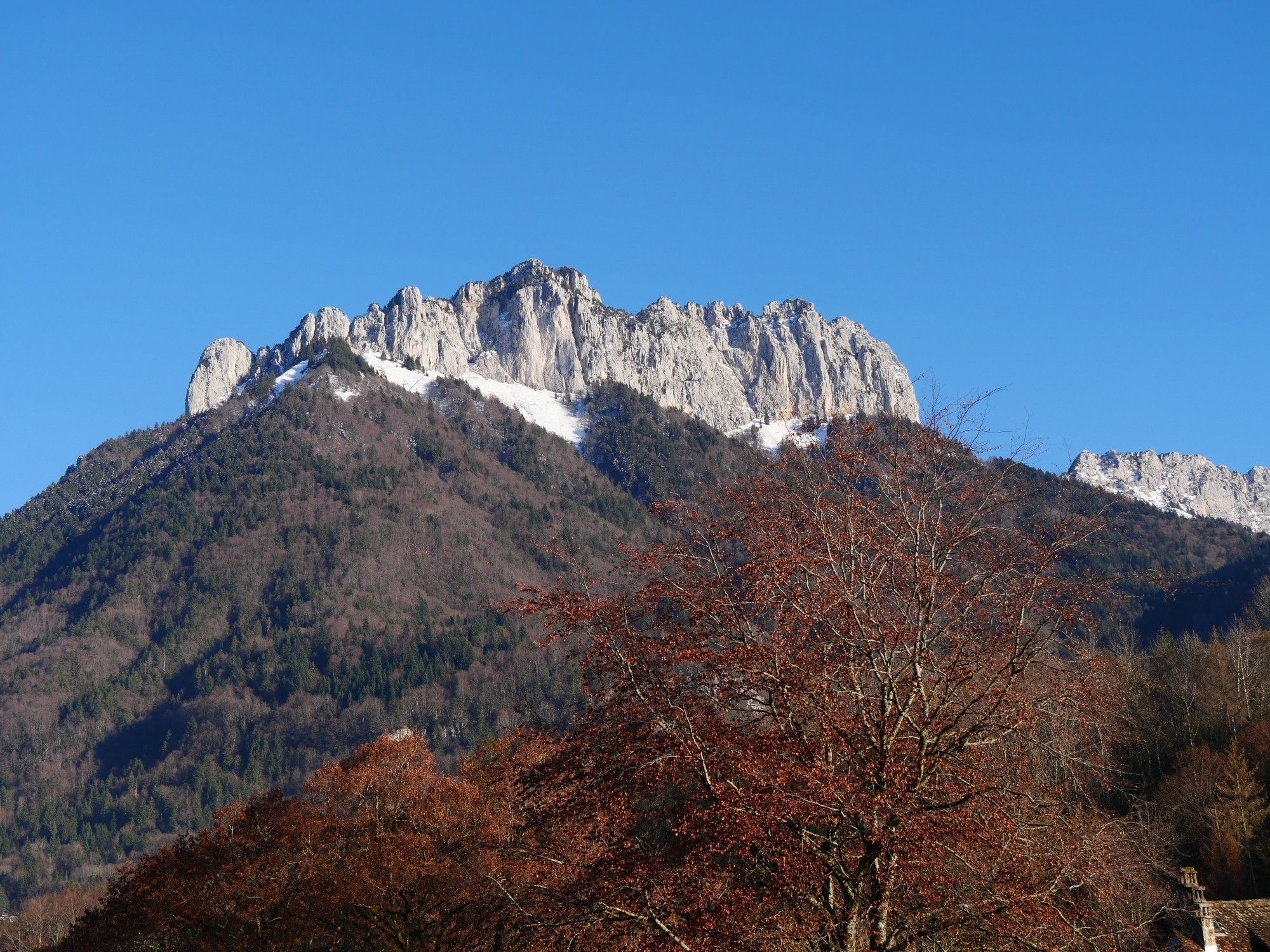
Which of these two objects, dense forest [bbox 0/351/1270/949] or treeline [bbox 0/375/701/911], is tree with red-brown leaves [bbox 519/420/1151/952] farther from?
treeline [bbox 0/375/701/911]

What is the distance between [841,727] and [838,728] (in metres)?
0.05

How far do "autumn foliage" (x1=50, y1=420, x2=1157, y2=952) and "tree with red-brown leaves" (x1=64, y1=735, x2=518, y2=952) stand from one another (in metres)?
10.3

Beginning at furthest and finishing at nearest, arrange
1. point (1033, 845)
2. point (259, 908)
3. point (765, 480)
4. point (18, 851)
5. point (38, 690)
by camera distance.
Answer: point (38, 690) < point (18, 851) < point (259, 908) < point (765, 480) < point (1033, 845)

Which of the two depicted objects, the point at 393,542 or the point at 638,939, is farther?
the point at 393,542

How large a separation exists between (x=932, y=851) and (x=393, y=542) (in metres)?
177

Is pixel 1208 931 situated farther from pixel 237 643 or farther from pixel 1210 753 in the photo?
pixel 237 643

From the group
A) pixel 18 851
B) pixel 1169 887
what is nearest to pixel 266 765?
pixel 18 851

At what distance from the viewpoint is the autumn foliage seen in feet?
33.1

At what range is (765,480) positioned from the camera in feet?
42.8

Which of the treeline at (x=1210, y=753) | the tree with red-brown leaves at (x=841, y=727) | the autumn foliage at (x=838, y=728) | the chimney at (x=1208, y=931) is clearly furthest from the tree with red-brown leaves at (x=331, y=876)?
the treeline at (x=1210, y=753)

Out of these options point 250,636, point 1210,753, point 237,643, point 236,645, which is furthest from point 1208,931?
point 237,643

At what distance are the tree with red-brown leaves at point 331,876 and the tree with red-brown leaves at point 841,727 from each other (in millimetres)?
10428

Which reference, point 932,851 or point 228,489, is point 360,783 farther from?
point 228,489

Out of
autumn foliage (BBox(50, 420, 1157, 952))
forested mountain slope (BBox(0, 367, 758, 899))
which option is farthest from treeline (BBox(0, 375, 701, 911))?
autumn foliage (BBox(50, 420, 1157, 952))
